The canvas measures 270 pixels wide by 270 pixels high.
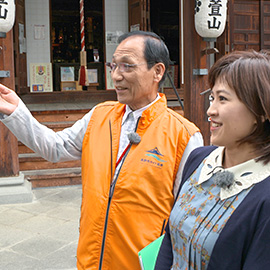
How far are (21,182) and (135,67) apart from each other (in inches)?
159

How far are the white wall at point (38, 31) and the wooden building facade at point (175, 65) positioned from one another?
0.29 metres

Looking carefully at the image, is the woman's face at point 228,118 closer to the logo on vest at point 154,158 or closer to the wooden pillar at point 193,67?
the logo on vest at point 154,158

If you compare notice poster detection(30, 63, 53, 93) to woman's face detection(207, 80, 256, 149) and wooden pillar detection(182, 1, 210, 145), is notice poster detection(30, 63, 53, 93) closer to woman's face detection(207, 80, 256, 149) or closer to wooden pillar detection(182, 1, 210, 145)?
wooden pillar detection(182, 1, 210, 145)

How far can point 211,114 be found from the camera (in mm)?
1348

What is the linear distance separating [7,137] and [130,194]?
4039 mm

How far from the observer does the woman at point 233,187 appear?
1.19m

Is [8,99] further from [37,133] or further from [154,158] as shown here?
[154,158]

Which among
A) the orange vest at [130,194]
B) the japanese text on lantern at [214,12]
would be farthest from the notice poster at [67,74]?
the orange vest at [130,194]

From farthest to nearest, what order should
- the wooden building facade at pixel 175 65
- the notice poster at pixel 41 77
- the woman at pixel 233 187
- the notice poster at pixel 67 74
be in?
1. the notice poster at pixel 67 74
2. the notice poster at pixel 41 77
3. the wooden building facade at pixel 175 65
4. the woman at pixel 233 187

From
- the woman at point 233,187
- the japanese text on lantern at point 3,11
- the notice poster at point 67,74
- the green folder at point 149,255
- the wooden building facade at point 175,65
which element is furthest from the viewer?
the notice poster at point 67,74

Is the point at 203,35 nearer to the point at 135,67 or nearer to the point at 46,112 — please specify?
the point at 46,112

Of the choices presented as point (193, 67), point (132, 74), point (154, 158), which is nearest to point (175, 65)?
point (193, 67)

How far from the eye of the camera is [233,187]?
4.22 feet

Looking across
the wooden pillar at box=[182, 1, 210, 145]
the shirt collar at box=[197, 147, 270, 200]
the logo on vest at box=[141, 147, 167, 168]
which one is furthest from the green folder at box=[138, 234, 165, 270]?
the wooden pillar at box=[182, 1, 210, 145]
